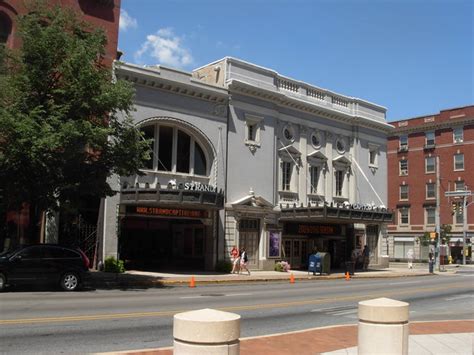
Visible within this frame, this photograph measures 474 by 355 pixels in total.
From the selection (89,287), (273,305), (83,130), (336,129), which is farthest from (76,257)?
(336,129)

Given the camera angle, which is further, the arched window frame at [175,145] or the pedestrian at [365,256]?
the pedestrian at [365,256]

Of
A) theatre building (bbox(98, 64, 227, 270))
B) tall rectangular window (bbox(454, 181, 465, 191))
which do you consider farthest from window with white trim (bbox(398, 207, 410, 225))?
theatre building (bbox(98, 64, 227, 270))

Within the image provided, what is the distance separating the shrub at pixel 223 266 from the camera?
3112 centimetres

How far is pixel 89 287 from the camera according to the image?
69.1 feet

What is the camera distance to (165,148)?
1215 inches

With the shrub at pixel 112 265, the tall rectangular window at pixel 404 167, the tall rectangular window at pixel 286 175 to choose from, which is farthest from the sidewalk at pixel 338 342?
the tall rectangular window at pixel 404 167

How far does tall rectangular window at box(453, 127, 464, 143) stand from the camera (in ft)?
212

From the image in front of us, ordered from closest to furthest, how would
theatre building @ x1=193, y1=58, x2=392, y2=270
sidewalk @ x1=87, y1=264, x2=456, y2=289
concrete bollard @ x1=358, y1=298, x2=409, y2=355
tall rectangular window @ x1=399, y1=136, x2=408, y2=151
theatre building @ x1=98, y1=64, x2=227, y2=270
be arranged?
concrete bollard @ x1=358, y1=298, x2=409, y2=355, sidewalk @ x1=87, y1=264, x2=456, y2=289, theatre building @ x1=98, y1=64, x2=227, y2=270, theatre building @ x1=193, y1=58, x2=392, y2=270, tall rectangular window @ x1=399, y1=136, x2=408, y2=151

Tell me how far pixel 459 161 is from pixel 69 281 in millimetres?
55923

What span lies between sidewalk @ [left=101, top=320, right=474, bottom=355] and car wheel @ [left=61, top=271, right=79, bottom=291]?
10915mm

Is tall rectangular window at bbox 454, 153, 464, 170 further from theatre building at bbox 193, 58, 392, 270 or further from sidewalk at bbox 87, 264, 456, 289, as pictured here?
sidewalk at bbox 87, 264, 456, 289

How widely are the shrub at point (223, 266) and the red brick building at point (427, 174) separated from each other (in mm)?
39831

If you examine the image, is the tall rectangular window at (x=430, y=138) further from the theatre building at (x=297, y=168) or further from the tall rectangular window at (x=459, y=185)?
the theatre building at (x=297, y=168)

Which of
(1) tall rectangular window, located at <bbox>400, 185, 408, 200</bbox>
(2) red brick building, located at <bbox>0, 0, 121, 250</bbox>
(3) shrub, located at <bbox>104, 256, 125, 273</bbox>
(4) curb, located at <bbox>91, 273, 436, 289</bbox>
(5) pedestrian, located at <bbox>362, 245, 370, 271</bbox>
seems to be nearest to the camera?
(4) curb, located at <bbox>91, 273, 436, 289</bbox>
